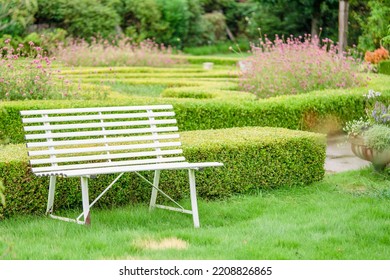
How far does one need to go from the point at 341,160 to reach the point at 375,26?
44.2 ft

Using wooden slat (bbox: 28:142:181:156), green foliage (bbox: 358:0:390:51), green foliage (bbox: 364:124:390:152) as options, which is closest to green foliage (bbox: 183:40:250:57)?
green foliage (bbox: 358:0:390:51)

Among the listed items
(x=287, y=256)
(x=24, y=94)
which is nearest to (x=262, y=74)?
(x=24, y=94)

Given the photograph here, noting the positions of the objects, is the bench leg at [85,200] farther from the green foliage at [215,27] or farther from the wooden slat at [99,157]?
the green foliage at [215,27]

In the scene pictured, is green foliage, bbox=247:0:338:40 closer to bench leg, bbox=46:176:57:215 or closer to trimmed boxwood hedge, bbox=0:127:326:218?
trimmed boxwood hedge, bbox=0:127:326:218

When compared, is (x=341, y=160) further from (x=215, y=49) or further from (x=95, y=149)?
(x=215, y=49)

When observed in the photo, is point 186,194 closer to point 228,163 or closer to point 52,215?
point 228,163

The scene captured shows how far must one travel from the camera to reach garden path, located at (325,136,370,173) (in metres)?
8.96

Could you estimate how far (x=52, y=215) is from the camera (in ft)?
19.7

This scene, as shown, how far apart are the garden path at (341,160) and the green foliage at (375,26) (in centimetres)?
1040

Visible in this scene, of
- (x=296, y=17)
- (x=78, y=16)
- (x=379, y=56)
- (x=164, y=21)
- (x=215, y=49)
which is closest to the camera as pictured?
(x=379, y=56)

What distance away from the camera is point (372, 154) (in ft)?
26.4

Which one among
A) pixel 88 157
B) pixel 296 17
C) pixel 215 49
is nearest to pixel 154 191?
pixel 88 157

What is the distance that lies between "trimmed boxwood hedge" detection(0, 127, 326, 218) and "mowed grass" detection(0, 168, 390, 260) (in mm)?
152

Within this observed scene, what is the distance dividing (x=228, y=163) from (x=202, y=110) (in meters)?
2.32
